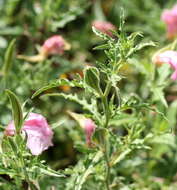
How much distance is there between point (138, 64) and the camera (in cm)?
142

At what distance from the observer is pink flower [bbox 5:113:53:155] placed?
1.02 m

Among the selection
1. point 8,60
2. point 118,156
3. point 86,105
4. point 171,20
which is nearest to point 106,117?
point 86,105

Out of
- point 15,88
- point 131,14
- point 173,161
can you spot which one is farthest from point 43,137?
point 131,14

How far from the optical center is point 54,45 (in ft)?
4.99

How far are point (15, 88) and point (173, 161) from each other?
21.6 inches

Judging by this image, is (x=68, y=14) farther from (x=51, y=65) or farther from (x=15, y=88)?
(x=15, y=88)

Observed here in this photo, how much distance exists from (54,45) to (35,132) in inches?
21.2

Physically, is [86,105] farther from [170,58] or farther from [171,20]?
[171,20]

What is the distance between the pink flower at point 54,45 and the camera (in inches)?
59.4

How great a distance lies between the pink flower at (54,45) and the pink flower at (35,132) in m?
0.49

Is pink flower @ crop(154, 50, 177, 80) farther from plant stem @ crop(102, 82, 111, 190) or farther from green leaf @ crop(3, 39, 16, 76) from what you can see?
Result: green leaf @ crop(3, 39, 16, 76)

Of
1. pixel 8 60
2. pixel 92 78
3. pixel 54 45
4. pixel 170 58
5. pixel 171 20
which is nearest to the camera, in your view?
pixel 92 78

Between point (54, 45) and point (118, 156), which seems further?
point (54, 45)

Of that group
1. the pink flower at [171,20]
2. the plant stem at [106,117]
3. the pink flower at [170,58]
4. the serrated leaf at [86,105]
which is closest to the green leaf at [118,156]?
the plant stem at [106,117]
